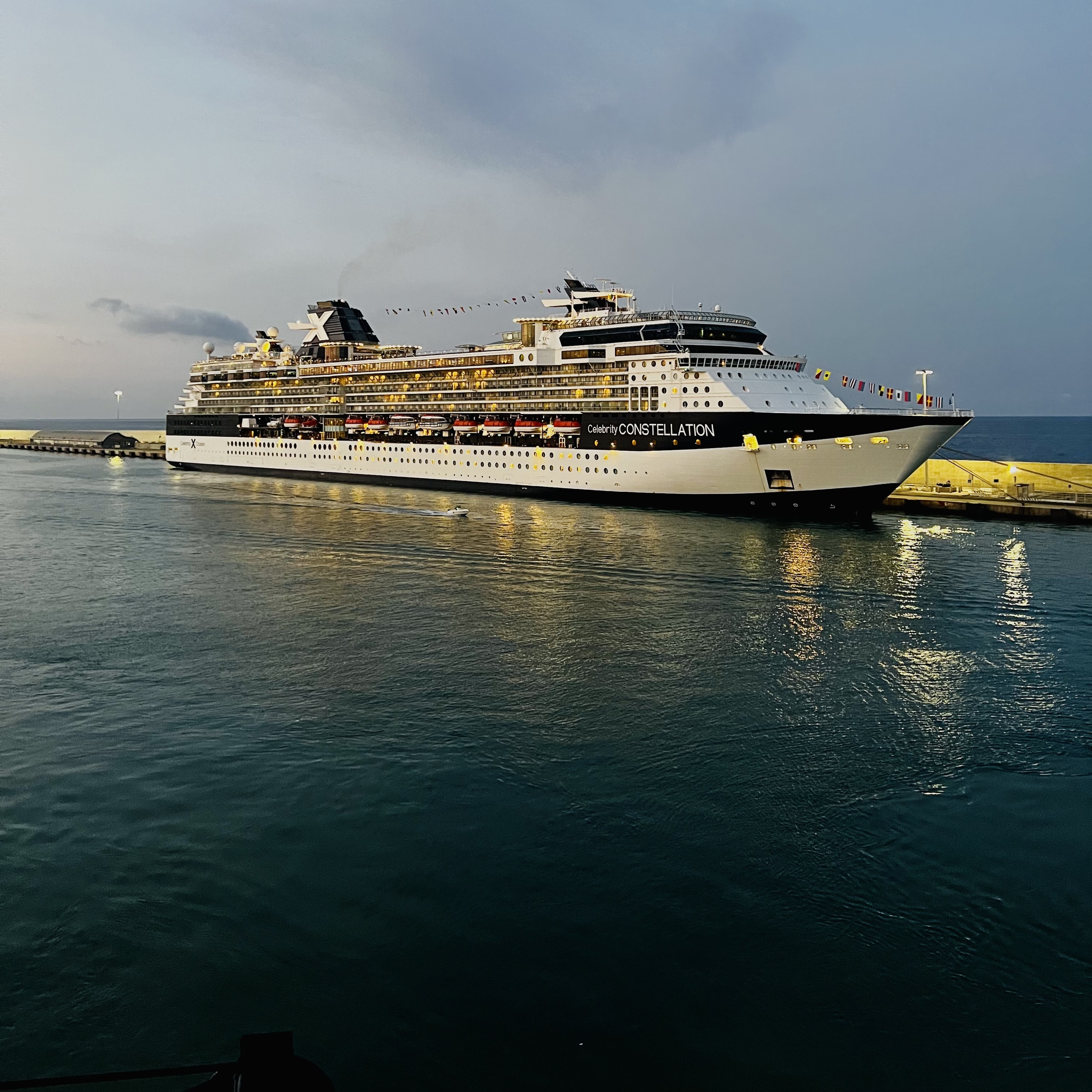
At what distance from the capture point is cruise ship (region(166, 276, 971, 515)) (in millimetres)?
50344

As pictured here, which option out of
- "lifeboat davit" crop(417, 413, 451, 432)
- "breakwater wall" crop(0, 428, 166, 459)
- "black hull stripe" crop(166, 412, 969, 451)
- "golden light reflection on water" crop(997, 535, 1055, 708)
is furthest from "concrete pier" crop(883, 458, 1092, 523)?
"breakwater wall" crop(0, 428, 166, 459)

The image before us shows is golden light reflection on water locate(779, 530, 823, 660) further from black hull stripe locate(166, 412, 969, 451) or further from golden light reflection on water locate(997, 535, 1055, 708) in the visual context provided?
black hull stripe locate(166, 412, 969, 451)

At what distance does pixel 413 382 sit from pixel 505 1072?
70369 millimetres

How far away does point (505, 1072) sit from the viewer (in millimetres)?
9477

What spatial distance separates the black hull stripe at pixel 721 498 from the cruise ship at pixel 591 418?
3.9 inches

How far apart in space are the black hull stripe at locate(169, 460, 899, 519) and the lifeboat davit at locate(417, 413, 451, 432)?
451 cm

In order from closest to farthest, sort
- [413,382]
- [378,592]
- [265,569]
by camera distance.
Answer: [378,592] < [265,569] < [413,382]

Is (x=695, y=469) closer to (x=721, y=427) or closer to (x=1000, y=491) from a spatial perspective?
(x=721, y=427)

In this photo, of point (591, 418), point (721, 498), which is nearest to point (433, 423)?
point (591, 418)

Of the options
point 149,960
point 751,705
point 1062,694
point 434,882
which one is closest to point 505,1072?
point 434,882

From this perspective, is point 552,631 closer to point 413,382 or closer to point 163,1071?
point 163,1071

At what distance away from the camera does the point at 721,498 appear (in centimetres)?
5350

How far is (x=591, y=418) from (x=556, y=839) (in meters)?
48.2

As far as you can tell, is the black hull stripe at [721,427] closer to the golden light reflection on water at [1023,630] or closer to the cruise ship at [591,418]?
the cruise ship at [591,418]
